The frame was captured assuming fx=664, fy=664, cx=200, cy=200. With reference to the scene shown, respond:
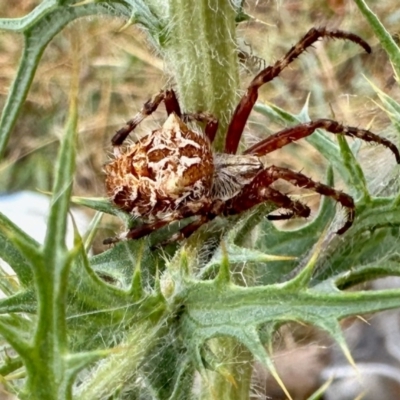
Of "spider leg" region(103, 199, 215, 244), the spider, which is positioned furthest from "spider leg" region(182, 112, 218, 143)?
"spider leg" region(103, 199, 215, 244)

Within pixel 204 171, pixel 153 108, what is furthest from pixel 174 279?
pixel 153 108

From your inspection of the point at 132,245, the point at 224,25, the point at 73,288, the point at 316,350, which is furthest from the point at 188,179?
the point at 316,350

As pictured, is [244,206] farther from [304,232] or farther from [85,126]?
[85,126]

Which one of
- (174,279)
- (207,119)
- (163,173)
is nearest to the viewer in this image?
(174,279)

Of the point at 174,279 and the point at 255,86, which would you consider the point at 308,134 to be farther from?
the point at 174,279

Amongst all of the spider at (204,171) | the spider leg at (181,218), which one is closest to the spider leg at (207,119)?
the spider at (204,171)

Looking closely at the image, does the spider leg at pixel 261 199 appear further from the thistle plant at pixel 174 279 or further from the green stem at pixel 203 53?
the green stem at pixel 203 53
